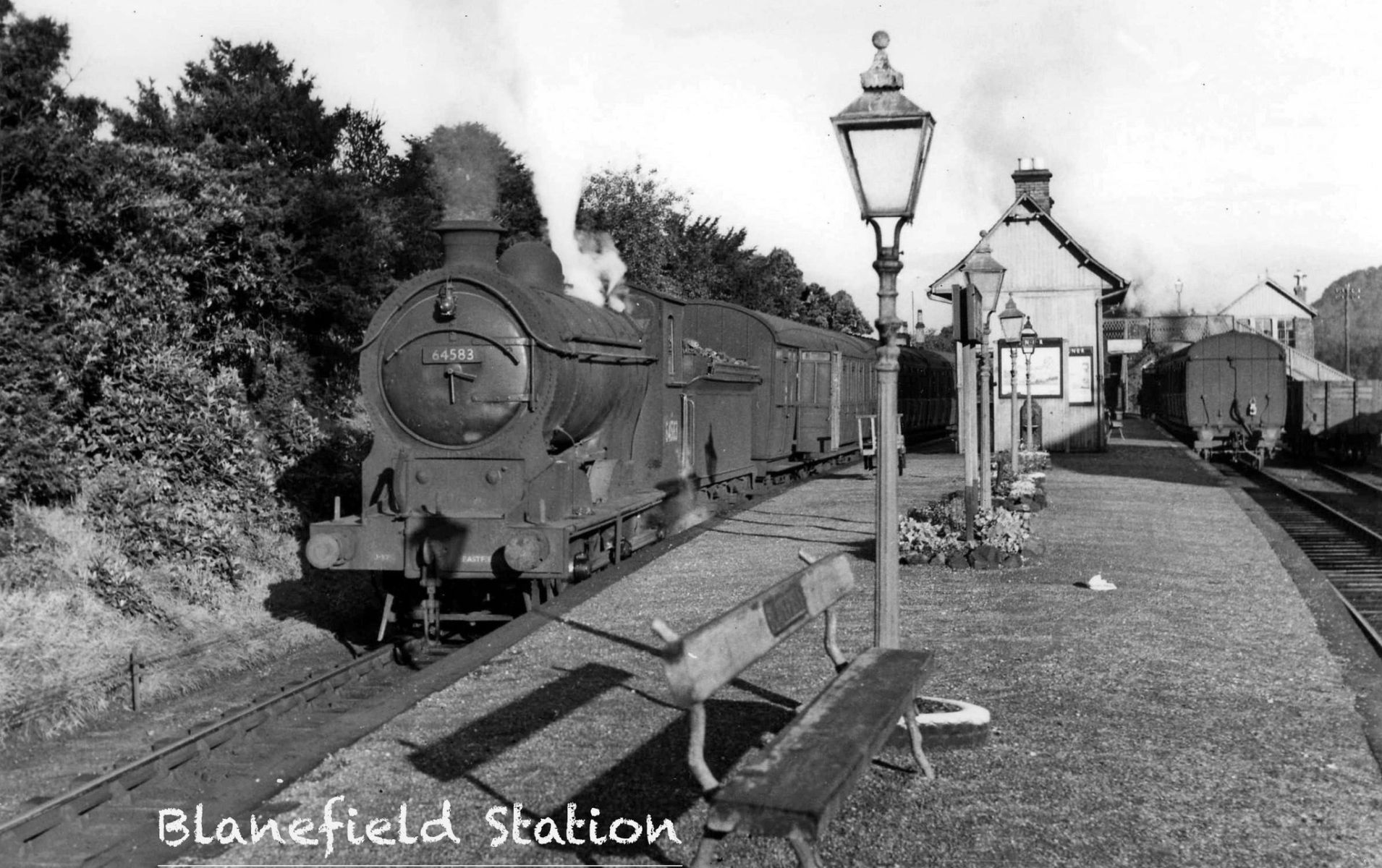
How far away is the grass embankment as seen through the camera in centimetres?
1062

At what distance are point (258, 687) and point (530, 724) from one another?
15.8ft

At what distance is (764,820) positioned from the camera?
13.9 ft

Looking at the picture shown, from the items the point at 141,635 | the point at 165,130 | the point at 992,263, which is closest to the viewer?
the point at 141,635

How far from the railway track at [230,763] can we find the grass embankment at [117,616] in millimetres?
2296

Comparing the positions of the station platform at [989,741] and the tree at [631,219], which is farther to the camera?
the tree at [631,219]

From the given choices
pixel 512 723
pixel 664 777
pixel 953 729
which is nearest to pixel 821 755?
pixel 664 777

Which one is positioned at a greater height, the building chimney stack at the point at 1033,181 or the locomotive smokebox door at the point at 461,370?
the building chimney stack at the point at 1033,181

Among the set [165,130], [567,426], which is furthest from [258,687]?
[165,130]

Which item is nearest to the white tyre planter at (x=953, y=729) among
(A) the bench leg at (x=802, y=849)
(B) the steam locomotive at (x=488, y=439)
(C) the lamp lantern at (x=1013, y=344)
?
(A) the bench leg at (x=802, y=849)

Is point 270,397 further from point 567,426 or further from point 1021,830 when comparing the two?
point 1021,830

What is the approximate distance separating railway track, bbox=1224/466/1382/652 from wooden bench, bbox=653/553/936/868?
5.45 m

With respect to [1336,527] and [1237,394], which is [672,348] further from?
[1237,394]

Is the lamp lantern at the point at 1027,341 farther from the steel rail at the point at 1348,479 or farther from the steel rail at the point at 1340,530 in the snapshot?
the steel rail at the point at 1348,479

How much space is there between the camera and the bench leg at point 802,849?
4207 millimetres
